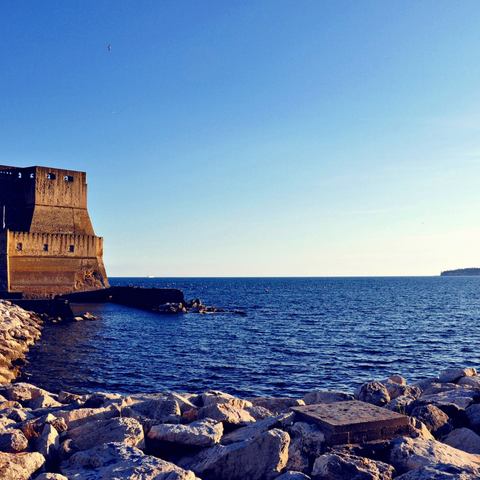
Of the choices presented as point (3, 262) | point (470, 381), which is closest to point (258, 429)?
point (470, 381)

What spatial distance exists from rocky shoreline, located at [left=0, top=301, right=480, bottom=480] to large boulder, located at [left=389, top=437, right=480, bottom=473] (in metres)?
0.01

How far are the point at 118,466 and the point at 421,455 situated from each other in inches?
135

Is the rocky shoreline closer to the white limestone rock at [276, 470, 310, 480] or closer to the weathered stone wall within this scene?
the white limestone rock at [276, 470, 310, 480]

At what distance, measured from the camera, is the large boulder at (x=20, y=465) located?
181 inches

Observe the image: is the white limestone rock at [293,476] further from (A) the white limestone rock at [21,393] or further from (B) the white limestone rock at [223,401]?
(A) the white limestone rock at [21,393]

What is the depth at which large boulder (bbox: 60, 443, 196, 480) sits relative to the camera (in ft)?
14.9

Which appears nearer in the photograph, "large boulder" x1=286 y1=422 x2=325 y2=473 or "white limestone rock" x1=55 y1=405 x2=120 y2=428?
"large boulder" x1=286 y1=422 x2=325 y2=473

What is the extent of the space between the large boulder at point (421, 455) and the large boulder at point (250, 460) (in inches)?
50.4

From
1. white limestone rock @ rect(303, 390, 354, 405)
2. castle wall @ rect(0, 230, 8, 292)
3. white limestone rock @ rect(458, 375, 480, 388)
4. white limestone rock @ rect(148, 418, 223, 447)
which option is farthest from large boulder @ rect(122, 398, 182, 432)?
castle wall @ rect(0, 230, 8, 292)

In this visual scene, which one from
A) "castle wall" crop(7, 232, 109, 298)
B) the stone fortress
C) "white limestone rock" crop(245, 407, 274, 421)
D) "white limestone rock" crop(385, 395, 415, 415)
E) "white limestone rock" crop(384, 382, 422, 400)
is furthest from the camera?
the stone fortress

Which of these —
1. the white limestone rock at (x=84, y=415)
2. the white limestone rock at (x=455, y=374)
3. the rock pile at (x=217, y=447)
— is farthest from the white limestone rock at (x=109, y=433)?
the white limestone rock at (x=455, y=374)

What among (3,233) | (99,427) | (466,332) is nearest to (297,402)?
(99,427)

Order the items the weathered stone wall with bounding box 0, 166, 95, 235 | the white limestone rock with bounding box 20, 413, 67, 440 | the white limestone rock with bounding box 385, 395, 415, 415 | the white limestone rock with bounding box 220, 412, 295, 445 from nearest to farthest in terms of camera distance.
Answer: the white limestone rock with bounding box 220, 412, 295, 445 → the white limestone rock with bounding box 20, 413, 67, 440 → the white limestone rock with bounding box 385, 395, 415, 415 → the weathered stone wall with bounding box 0, 166, 95, 235

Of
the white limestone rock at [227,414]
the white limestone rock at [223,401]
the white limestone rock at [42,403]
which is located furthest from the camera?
the white limestone rock at [42,403]
